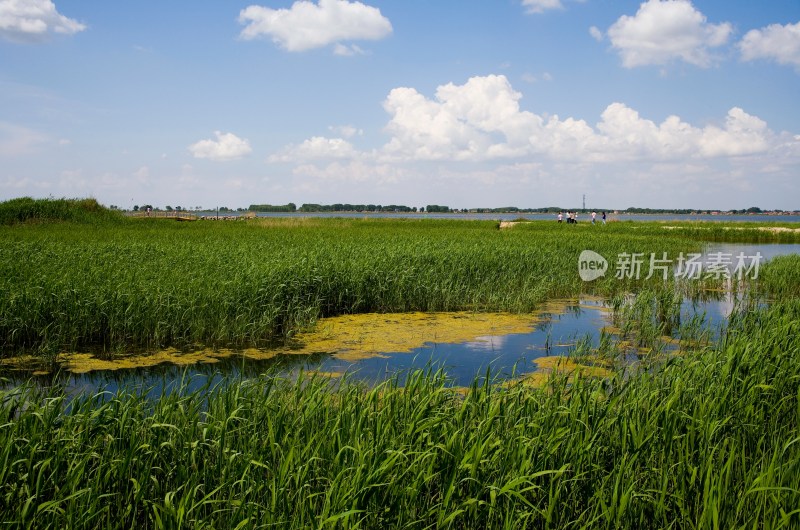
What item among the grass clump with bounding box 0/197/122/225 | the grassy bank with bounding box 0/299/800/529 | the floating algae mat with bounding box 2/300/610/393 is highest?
the grass clump with bounding box 0/197/122/225

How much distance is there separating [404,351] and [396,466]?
18.7ft

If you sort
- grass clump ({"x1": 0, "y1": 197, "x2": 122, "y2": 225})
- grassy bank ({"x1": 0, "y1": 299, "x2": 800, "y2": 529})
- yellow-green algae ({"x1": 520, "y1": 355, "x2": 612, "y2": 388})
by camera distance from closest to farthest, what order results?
grassy bank ({"x1": 0, "y1": 299, "x2": 800, "y2": 529}) < yellow-green algae ({"x1": 520, "y1": 355, "x2": 612, "y2": 388}) < grass clump ({"x1": 0, "y1": 197, "x2": 122, "y2": 225})

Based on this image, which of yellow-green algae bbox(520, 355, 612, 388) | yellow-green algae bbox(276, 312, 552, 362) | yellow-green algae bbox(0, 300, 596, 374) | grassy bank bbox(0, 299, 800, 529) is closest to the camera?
grassy bank bbox(0, 299, 800, 529)

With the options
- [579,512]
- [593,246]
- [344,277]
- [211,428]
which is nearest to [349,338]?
[344,277]

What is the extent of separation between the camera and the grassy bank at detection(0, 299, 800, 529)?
367 cm

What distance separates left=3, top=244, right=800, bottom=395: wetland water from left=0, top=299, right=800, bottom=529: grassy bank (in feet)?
6.05

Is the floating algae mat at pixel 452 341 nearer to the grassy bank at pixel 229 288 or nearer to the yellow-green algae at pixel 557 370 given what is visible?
the yellow-green algae at pixel 557 370

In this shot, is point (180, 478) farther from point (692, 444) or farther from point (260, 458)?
point (692, 444)

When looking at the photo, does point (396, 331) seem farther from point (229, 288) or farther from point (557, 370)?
point (557, 370)

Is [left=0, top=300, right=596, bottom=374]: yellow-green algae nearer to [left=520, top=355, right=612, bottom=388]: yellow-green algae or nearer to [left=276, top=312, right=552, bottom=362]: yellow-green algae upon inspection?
[left=276, top=312, right=552, bottom=362]: yellow-green algae

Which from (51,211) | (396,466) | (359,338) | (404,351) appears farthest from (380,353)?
(51,211)

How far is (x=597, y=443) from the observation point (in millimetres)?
4648

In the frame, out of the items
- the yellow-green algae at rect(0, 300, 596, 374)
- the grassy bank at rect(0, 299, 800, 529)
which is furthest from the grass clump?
the grassy bank at rect(0, 299, 800, 529)

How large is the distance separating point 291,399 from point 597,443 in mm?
2844
